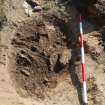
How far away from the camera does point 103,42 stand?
5410 millimetres

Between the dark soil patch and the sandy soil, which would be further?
the dark soil patch

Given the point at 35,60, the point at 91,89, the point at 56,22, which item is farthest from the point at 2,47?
the point at 91,89

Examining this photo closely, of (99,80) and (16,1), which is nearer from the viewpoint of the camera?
(99,80)

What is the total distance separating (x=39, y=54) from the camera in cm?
524

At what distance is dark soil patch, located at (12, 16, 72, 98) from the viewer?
5.11m

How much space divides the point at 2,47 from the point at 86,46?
123 cm

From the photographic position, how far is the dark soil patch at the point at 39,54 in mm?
5113

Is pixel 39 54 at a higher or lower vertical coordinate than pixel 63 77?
higher

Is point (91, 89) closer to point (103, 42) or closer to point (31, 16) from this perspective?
point (103, 42)

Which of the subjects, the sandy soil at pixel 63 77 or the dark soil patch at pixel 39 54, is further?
the dark soil patch at pixel 39 54

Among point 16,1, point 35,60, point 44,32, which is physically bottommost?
point 35,60

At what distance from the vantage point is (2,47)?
17.2 ft

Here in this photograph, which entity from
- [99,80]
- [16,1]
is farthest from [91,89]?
[16,1]

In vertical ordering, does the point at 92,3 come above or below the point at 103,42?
above
